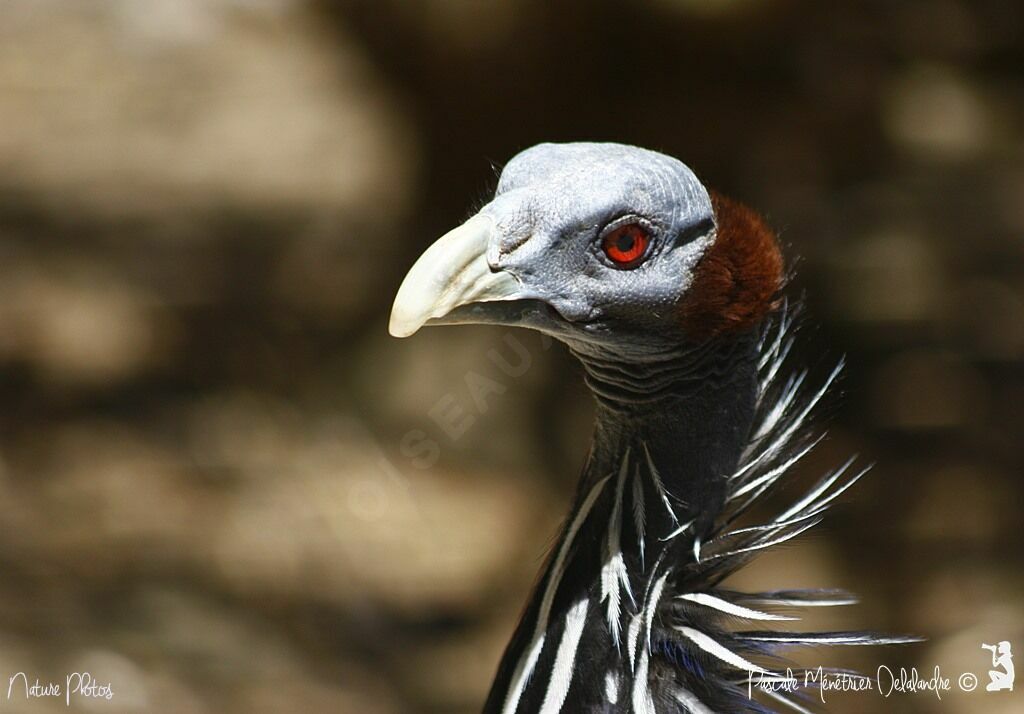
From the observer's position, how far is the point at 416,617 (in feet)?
14.1

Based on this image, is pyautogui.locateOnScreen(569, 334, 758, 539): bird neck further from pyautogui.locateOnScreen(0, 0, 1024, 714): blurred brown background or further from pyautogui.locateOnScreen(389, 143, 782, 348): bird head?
pyautogui.locateOnScreen(0, 0, 1024, 714): blurred brown background

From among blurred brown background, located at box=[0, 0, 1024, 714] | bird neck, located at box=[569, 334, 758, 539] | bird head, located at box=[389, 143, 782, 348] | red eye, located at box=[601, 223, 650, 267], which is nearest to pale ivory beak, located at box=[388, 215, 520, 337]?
bird head, located at box=[389, 143, 782, 348]

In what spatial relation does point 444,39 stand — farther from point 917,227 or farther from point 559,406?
point 917,227

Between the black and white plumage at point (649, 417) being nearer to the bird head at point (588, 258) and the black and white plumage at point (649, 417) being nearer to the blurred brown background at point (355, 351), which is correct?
the bird head at point (588, 258)

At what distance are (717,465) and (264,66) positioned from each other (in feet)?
10.4

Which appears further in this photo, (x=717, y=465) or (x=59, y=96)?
(x=59, y=96)

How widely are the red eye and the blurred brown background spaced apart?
2312 millimetres

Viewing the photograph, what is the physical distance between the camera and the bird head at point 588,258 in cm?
165

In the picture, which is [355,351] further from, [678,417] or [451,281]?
[451,281]

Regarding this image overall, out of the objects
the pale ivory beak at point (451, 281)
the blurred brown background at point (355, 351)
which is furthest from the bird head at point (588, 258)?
the blurred brown background at point (355, 351)

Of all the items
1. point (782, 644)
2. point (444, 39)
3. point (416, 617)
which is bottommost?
point (782, 644)

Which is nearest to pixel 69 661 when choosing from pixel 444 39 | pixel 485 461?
pixel 485 461

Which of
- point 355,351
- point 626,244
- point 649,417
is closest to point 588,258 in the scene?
point 626,244

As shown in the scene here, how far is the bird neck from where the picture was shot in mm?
1865
